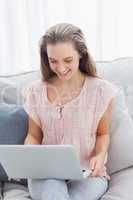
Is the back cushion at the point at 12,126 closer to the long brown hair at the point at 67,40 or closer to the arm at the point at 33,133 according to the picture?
the arm at the point at 33,133

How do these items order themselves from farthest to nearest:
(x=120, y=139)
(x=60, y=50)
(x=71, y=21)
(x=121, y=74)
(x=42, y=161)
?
1. (x=71, y=21)
2. (x=121, y=74)
3. (x=120, y=139)
4. (x=60, y=50)
5. (x=42, y=161)

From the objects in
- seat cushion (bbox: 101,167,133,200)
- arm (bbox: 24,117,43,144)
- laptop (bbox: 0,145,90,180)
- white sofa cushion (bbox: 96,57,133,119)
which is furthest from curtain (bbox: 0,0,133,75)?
laptop (bbox: 0,145,90,180)

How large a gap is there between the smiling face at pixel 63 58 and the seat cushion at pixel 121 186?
1.35ft

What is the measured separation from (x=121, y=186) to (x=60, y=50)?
1.68 ft

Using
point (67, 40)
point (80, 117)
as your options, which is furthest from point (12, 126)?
point (67, 40)

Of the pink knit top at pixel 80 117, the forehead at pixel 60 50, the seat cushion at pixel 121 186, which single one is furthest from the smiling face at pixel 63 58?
the seat cushion at pixel 121 186

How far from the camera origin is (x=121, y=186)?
1343 millimetres

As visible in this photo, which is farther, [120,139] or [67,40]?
[120,139]

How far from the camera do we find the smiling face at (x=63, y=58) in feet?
4.35

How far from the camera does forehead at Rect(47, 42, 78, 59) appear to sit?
1.32 metres

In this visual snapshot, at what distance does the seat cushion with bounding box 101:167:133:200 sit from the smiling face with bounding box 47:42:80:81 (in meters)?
0.41

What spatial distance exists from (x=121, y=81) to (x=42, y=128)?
1.25ft

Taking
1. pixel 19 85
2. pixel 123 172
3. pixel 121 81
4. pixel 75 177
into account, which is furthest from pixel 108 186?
pixel 19 85

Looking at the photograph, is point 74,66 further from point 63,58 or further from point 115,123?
point 115,123
